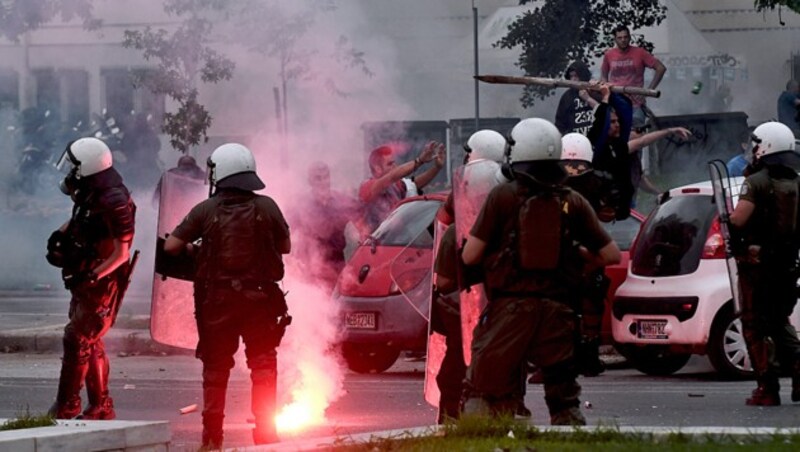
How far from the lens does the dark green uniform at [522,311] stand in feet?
25.4

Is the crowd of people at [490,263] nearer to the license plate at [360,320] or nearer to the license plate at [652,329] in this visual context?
the license plate at [652,329]

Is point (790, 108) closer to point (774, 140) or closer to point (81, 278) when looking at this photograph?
point (774, 140)

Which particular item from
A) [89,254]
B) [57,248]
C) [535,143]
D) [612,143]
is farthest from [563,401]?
[57,248]

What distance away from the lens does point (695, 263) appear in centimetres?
1277

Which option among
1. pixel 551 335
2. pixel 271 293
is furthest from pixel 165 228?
pixel 551 335

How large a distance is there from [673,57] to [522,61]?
8.74ft

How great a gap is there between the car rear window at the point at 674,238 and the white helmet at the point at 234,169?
4.54m

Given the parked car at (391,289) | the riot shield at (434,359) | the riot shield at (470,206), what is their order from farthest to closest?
the parked car at (391,289) < the riot shield at (434,359) < the riot shield at (470,206)

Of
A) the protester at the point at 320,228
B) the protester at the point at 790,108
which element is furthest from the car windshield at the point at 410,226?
the protester at the point at 790,108

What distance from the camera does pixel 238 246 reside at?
891cm

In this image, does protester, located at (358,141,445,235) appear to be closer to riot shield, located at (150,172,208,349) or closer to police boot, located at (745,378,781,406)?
police boot, located at (745,378,781,406)

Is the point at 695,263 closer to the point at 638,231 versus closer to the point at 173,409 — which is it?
the point at 638,231

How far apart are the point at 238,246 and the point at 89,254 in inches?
52.5

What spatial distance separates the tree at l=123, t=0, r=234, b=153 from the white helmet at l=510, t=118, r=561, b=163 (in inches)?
359
